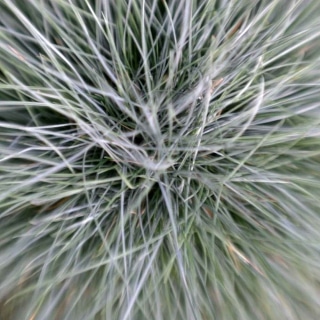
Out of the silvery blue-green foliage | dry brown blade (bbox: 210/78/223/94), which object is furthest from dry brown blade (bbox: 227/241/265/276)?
dry brown blade (bbox: 210/78/223/94)

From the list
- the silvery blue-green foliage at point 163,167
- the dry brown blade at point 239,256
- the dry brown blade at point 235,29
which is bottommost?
the dry brown blade at point 239,256

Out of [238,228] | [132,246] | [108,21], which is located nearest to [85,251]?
[132,246]

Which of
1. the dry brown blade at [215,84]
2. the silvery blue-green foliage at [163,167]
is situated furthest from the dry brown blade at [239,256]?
the dry brown blade at [215,84]

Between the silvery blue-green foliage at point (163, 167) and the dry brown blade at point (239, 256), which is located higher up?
the silvery blue-green foliage at point (163, 167)

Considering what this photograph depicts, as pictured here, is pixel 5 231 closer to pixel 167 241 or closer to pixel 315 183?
pixel 167 241

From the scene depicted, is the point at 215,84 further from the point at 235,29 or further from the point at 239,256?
the point at 239,256

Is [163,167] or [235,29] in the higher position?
[235,29]

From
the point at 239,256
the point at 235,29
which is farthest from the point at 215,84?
the point at 239,256

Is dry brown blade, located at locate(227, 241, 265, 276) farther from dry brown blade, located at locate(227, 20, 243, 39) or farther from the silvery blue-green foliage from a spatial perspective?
dry brown blade, located at locate(227, 20, 243, 39)

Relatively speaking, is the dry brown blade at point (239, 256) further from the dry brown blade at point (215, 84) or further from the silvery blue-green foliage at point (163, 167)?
the dry brown blade at point (215, 84)
